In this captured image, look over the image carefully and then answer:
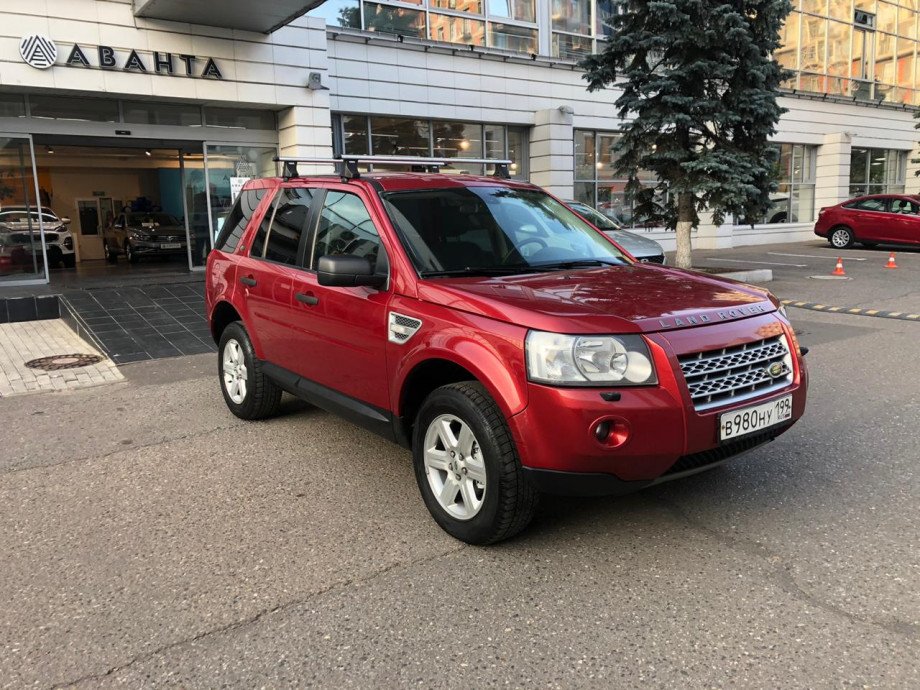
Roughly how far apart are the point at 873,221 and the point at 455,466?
21.7 m

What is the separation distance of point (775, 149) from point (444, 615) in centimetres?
1389

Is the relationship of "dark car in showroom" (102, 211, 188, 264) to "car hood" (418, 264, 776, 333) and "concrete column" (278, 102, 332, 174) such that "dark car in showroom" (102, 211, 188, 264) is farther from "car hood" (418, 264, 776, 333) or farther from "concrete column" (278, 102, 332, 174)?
"car hood" (418, 264, 776, 333)

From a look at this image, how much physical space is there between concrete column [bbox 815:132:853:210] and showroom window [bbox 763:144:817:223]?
243 mm

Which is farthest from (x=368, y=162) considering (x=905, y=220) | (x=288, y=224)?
(x=905, y=220)

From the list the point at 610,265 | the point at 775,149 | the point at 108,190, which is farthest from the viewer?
the point at 108,190

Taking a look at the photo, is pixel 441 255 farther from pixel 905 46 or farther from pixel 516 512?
pixel 905 46

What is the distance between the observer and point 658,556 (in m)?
3.40

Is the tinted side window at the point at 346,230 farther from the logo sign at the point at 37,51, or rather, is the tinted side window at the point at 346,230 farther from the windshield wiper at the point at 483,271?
the logo sign at the point at 37,51

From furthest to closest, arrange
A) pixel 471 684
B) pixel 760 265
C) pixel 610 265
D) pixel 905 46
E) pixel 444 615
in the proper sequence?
pixel 905 46
pixel 760 265
pixel 610 265
pixel 444 615
pixel 471 684

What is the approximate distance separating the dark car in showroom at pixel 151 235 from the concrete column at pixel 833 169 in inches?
910

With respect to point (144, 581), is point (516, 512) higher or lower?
higher

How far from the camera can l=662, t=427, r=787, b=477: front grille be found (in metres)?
3.29

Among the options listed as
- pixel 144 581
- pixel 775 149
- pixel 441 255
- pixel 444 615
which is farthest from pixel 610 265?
pixel 775 149

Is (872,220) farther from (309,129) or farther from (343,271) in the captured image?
(343,271)
